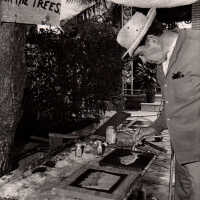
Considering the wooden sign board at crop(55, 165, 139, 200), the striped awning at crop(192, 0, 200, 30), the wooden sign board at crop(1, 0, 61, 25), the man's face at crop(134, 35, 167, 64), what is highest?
the striped awning at crop(192, 0, 200, 30)

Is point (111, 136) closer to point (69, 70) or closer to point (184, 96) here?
point (184, 96)

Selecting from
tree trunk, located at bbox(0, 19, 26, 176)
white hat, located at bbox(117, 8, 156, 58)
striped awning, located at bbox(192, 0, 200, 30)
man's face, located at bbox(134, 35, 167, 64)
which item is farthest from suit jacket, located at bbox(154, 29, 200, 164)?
striped awning, located at bbox(192, 0, 200, 30)

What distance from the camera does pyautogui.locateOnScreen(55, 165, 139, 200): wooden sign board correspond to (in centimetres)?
265

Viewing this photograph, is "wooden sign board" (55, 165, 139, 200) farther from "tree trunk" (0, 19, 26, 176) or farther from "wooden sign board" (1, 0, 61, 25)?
"tree trunk" (0, 19, 26, 176)

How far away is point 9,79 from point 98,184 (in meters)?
2.28

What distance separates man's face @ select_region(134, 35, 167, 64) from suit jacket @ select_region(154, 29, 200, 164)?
112 mm

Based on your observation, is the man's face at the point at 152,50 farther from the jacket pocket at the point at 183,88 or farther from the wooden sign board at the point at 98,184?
the wooden sign board at the point at 98,184

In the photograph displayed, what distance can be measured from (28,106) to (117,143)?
417 centimetres

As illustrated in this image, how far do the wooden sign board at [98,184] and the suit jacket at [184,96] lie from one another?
0.53 m

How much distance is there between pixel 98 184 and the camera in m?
2.88

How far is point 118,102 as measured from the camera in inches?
368

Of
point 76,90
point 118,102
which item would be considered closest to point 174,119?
point 76,90

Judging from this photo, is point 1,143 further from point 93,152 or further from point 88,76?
point 88,76

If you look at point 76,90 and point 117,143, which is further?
point 76,90
